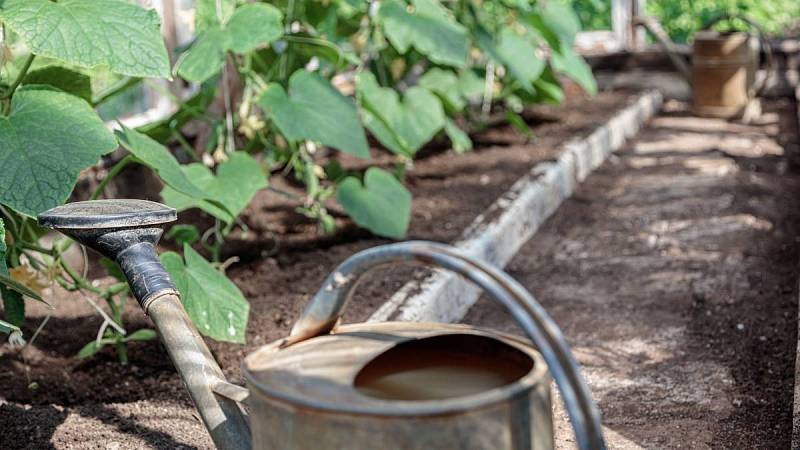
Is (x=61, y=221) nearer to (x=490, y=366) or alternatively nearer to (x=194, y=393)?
(x=194, y=393)

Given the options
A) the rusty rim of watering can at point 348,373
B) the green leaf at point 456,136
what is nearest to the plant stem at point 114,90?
the rusty rim of watering can at point 348,373

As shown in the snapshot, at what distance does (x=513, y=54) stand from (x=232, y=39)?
6.79ft

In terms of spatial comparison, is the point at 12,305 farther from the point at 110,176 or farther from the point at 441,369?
the point at 441,369

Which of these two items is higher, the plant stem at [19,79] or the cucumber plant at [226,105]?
the plant stem at [19,79]

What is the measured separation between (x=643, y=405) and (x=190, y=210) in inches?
76.2

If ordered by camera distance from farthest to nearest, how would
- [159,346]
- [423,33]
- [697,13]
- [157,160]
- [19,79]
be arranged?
[697,13] < [423,33] < [159,346] < [157,160] < [19,79]

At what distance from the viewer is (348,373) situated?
115 cm

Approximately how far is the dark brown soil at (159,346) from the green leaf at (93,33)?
0.65 meters

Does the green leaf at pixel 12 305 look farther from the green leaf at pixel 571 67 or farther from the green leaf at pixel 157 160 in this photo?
A: the green leaf at pixel 571 67

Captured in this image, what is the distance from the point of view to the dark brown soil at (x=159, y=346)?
1.92 m

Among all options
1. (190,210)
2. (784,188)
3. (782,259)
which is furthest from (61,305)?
(784,188)

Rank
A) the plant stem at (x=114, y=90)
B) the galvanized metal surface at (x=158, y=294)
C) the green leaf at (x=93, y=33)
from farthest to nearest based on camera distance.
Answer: the plant stem at (x=114, y=90) < the green leaf at (x=93, y=33) < the galvanized metal surface at (x=158, y=294)

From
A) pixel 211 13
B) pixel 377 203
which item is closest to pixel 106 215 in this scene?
pixel 211 13

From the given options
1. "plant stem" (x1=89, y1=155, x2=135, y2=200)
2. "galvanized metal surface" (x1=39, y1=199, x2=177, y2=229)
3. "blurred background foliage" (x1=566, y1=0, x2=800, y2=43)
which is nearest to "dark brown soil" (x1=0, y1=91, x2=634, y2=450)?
"plant stem" (x1=89, y1=155, x2=135, y2=200)
